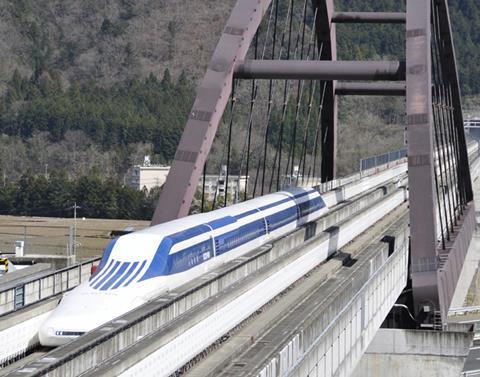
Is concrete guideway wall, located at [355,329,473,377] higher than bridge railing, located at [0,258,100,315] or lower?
lower

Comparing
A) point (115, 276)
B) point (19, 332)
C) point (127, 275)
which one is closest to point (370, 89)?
point (127, 275)

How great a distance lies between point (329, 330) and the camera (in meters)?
21.5

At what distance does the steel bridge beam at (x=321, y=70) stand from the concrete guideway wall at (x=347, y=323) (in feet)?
15.5

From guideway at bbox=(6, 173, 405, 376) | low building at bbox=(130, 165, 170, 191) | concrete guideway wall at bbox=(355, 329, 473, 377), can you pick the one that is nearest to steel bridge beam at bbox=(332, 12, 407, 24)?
concrete guideway wall at bbox=(355, 329, 473, 377)

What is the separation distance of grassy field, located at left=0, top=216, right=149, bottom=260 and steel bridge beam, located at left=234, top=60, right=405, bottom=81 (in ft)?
129

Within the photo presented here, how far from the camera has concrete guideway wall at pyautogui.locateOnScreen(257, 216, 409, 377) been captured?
1892 cm

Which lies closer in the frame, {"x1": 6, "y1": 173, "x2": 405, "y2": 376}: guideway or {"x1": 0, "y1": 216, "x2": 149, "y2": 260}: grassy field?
{"x1": 6, "y1": 173, "x2": 405, "y2": 376}: guideway

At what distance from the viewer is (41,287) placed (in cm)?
2591

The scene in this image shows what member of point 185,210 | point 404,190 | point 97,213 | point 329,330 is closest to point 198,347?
point 329,330

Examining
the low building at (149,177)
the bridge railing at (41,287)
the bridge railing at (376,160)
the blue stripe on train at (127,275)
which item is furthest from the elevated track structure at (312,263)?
the low building at (149,177)

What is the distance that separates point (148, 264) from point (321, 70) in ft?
45.3

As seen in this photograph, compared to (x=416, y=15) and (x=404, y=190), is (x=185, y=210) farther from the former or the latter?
(x=404, y=190)

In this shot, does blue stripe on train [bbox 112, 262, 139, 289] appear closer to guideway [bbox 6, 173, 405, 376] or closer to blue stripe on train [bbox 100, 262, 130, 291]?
blue stripe on train [bbox 100, 262, 130, 291]

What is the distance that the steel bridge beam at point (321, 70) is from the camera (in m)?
33.8
